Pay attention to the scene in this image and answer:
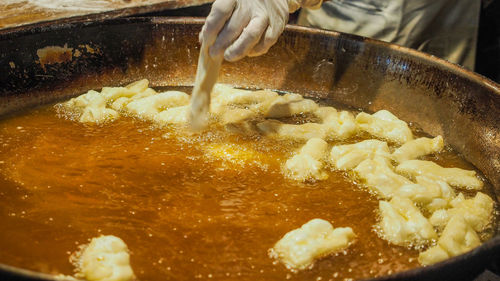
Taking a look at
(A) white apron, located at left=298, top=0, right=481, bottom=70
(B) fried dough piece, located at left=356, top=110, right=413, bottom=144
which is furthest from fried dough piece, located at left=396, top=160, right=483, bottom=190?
(A) white apron, located at left=298, top=0, right=481, bottom=70

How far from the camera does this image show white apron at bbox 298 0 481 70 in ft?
9.48

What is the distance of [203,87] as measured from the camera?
2.13m

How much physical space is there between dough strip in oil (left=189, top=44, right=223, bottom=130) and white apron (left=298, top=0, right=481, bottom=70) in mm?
1333

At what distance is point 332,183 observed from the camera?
75.4 inches

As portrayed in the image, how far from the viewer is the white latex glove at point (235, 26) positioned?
196 cm

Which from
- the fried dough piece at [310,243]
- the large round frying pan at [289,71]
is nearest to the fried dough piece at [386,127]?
the large round frying pan at [289,71]

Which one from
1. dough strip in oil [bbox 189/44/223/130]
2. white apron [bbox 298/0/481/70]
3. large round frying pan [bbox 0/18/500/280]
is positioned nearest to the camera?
dough strip in oil [bbox 189/44/223/130]

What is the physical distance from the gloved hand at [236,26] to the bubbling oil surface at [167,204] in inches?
16.3

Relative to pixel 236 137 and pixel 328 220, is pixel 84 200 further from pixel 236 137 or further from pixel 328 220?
pixel 328 220

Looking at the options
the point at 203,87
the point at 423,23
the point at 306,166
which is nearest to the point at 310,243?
the point at 306,166

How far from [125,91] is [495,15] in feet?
7.89

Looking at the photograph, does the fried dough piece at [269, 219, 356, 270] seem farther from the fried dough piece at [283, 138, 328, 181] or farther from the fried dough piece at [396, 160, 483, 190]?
the fried dough piece at [396, 160, 483, 190]

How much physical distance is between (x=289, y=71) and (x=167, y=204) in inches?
51.9

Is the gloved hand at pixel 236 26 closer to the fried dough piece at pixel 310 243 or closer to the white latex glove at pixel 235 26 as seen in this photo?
the white latex glove at pixel 235 26
